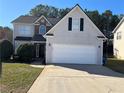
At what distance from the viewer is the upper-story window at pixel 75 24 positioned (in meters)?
29.0

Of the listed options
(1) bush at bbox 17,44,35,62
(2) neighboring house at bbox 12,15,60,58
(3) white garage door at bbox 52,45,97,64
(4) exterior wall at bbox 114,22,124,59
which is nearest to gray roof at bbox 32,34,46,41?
(2) neighboring house at bbox 12,15,60,58

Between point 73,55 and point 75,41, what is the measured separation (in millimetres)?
1570

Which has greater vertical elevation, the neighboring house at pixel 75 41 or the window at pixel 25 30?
the window at pixel 25 30

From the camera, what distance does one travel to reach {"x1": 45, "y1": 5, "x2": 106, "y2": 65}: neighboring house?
28.6 metres

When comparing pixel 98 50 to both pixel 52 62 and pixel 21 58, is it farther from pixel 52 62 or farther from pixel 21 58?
pixel 21 58

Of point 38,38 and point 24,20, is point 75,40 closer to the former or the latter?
point 38,38

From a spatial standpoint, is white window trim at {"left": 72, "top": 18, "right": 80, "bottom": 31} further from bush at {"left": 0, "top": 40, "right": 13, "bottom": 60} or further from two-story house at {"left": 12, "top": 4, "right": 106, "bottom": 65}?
bush at {"left": 0, "top": 40, "right": 13, "bottom": 60}

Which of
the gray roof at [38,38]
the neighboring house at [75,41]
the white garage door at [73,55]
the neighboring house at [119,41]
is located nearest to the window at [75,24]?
the neighboring house at [75,41]

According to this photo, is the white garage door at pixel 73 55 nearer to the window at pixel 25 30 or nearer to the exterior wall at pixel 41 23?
the exterior wall at pixel 41 23

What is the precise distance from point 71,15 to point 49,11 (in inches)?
2148

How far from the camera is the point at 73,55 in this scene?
93.8ft

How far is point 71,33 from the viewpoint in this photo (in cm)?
2897

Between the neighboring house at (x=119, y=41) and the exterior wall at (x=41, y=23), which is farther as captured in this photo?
the neighboring house at (x=119, y=41)

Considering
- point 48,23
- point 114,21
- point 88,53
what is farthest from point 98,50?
point 114,21
